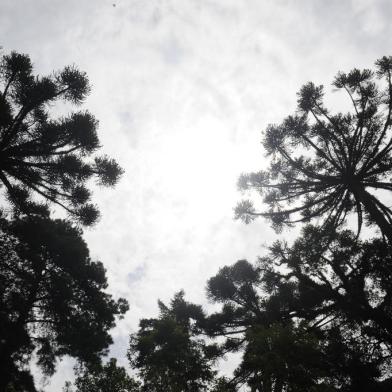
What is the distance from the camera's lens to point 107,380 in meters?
12.7

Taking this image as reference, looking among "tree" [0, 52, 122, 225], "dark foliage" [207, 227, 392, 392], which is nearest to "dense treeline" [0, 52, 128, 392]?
"tree" [0, 52, 122, 225]

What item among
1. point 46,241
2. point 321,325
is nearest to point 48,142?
point 46,241

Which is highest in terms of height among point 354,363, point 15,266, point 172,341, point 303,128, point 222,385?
point 303,128

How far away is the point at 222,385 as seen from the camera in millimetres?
10656

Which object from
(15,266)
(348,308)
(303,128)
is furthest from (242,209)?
(15,266)

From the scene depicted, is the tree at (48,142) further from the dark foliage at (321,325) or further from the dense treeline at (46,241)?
the dark foliage at (321,325)

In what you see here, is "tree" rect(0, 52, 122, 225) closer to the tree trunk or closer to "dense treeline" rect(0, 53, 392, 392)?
"dense treeline" rect(0, 53, 392, 392)

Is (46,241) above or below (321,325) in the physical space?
above

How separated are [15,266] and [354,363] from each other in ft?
49.8

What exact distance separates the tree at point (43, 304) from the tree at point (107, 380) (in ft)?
2.42

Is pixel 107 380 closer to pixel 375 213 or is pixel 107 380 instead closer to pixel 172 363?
pixel 172 363

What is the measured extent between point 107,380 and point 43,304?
187 inches

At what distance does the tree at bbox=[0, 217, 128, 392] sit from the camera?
532 inches

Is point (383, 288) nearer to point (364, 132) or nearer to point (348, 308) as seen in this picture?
point (348, 308)
